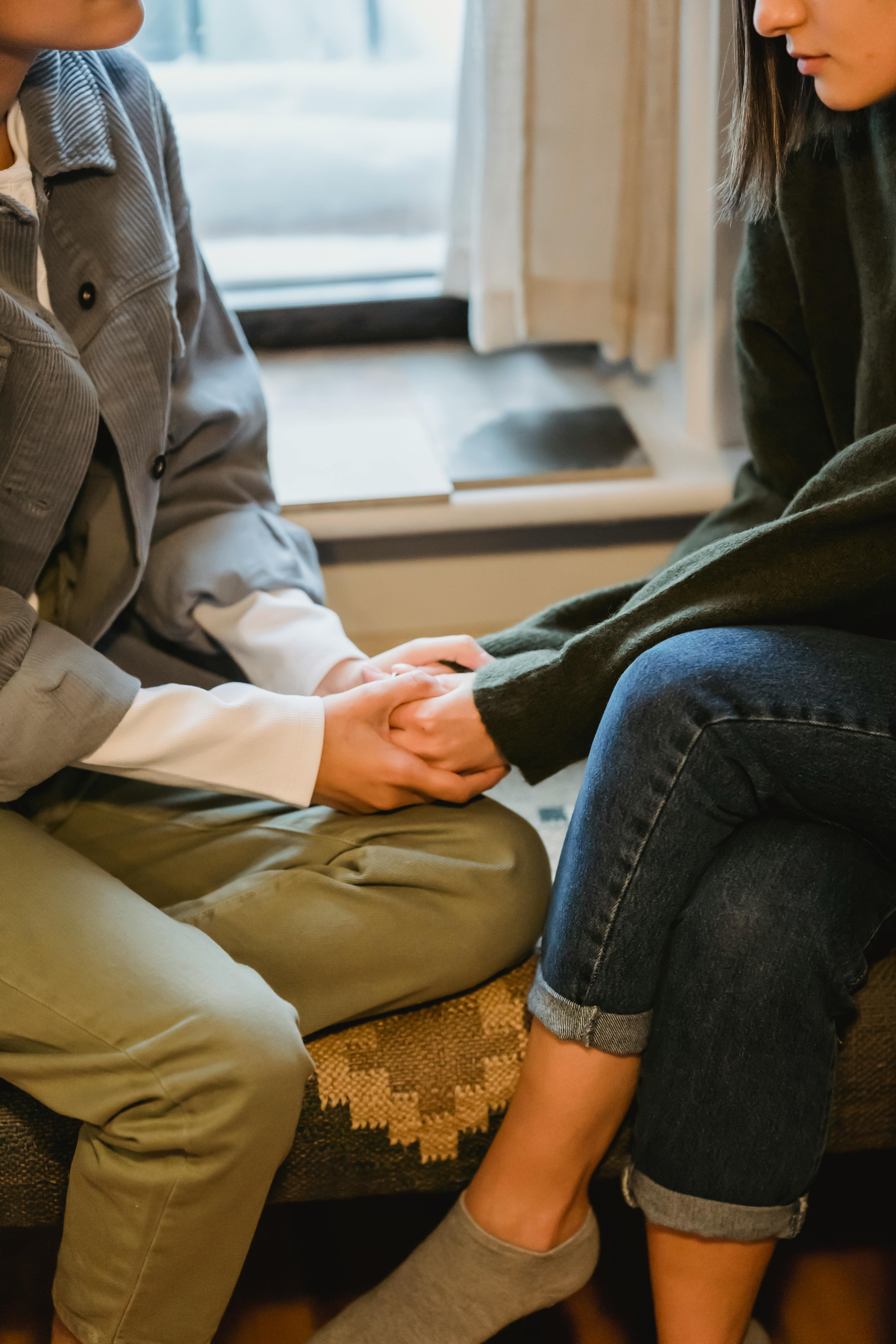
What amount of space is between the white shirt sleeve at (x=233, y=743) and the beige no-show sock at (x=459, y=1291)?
311mm

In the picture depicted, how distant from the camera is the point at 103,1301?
2.42 feet

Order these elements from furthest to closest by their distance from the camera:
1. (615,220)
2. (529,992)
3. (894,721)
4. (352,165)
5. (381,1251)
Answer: (352,165) → (615,220) → (381,1251) → (529,992) → (894,721)

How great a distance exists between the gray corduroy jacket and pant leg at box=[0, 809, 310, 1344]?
0.13 metres

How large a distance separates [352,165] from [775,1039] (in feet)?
3.90

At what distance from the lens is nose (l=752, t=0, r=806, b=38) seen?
783 mm

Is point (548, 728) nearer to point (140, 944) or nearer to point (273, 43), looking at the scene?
point (140, 944)

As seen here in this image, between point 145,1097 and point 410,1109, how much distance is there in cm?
20

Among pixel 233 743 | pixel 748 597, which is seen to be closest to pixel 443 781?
pixel 233 743

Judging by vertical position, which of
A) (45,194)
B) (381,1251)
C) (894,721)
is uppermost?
(45,194)

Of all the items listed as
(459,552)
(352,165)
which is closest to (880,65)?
(459,552)

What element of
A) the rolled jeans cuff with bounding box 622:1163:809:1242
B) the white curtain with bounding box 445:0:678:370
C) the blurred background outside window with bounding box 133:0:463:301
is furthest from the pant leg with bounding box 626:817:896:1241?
the blurred background outside window with bounding box 133:0:463:301

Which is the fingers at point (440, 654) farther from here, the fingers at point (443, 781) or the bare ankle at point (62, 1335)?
the bare ankle at point (62, 1335)

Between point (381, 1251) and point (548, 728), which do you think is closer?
point (548, 728)

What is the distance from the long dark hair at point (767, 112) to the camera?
90 centimetres
